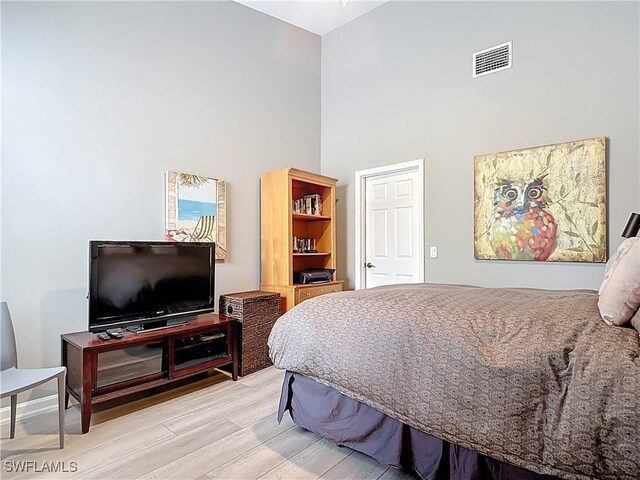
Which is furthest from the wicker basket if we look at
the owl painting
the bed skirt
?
the owl painting

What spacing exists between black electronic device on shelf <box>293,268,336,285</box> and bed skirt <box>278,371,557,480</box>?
182 centimetres

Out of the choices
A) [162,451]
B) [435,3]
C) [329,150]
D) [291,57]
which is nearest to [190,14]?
[291,57]

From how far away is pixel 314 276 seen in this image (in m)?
3.98

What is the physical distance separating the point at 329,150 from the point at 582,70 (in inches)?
108

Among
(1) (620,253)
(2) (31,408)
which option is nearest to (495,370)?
(1) (620,253)

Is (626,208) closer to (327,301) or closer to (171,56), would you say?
(327,301)

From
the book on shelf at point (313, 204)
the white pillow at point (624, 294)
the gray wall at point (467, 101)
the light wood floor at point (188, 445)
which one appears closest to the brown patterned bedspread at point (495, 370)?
the white pillow at point (624, 294)

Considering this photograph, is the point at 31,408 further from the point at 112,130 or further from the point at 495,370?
the point at 495,370

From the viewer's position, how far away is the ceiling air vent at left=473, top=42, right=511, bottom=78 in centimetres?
320

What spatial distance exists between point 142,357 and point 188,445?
897mm

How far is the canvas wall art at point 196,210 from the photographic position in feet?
10.6

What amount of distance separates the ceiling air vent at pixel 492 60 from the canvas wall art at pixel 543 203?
801 millimetres

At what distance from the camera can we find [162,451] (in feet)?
6.51

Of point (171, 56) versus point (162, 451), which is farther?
point (171, 56)
